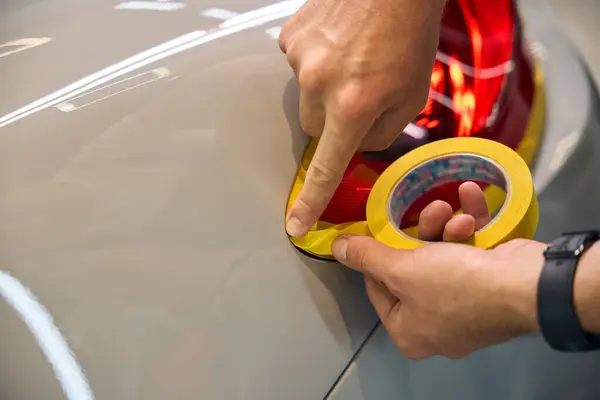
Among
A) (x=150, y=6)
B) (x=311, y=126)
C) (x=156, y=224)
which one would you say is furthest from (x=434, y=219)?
(x=150, y=6)

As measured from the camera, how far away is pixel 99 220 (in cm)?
55

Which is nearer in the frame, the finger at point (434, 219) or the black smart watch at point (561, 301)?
the black smart watch at point (561, 301)

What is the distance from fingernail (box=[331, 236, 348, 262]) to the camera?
1.98 feet

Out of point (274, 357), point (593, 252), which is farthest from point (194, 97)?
point (593, 252)

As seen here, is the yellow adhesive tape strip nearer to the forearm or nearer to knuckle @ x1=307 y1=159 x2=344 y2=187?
knuckle @ x1=307 y1=159 x2=344 y2=187

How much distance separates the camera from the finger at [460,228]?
0.58 m

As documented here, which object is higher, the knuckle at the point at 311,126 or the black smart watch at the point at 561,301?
the knuckle at the point at 311,126

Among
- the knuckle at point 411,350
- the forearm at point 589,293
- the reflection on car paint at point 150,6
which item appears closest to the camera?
the forearm at point 589,293

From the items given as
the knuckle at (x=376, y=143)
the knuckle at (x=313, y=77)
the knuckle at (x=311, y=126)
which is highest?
the knuckle at (x=313, y=77)

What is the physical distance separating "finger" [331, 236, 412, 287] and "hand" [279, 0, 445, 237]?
4 centimetres

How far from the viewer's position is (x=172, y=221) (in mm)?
568

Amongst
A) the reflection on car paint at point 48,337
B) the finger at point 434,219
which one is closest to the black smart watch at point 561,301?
the finger at point 434,219

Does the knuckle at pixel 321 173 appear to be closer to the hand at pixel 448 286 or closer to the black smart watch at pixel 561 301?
the hand at pixel 448 286

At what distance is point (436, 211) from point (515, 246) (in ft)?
0.28
